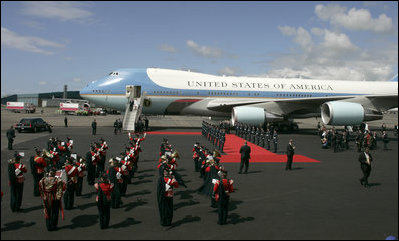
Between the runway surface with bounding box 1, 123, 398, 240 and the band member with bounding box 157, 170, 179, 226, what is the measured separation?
24 centimetres

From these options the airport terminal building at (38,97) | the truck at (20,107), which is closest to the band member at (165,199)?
the truck at (20,107)

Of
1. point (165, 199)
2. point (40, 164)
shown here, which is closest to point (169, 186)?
point (165, 199)

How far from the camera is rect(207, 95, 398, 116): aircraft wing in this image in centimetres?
2736

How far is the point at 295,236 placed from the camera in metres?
7.25

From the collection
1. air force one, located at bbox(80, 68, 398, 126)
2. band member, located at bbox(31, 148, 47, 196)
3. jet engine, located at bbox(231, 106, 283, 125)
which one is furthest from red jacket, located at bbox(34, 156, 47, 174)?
air force one, located at bbox(80, 68, 398, 126)

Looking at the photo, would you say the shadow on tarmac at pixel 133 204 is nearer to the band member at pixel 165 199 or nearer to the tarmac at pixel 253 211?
the tarmac at pixel 253 211

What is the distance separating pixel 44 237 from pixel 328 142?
64.9 feet

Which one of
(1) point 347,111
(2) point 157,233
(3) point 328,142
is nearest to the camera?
(2) point 157,233

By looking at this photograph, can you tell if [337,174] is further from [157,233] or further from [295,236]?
[157,233]

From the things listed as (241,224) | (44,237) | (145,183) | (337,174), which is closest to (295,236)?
(241,224)

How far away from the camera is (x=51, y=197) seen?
26.0ft

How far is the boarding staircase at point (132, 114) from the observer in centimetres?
2950

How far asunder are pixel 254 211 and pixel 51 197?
5.61 meters

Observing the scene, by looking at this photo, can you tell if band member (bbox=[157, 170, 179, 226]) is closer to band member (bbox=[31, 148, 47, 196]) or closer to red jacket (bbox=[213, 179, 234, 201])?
red jacket (bbox=[213, 179, 234, 201])
